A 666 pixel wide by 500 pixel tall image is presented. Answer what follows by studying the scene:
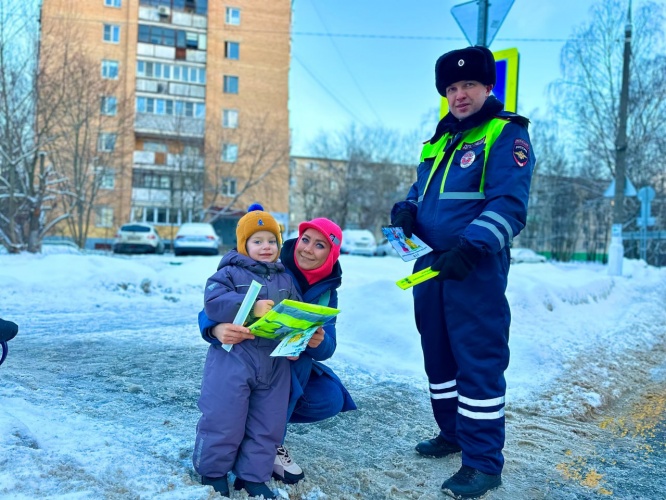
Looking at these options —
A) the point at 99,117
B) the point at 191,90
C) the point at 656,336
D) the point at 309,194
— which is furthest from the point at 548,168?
the point at 656,336

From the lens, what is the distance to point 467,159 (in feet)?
8.84

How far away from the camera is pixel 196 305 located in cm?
835

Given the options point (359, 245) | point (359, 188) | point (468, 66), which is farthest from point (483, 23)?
point (359, 188)

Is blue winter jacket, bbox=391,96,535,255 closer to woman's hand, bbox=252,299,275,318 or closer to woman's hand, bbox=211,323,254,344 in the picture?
woman's hand, bbox=252,299,275,318

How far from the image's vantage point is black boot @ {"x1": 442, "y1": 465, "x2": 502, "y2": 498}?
2412mm

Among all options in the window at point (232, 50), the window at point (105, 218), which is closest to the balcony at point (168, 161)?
the window at point (105, 218)

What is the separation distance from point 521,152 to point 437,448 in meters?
1.62

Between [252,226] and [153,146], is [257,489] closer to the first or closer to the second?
[252,226]

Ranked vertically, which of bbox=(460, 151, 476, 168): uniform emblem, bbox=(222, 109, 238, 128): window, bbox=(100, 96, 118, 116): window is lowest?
bbox=(460, 151, 476, 168): uniform emblem

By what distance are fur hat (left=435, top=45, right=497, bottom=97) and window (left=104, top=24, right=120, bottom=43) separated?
41.1m

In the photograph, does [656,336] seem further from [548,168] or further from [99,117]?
[548,168]

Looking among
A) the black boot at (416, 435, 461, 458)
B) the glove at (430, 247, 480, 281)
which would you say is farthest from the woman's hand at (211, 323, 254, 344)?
the black boot at (416, 435, 461, 458)

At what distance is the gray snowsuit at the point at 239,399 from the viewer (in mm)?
2232

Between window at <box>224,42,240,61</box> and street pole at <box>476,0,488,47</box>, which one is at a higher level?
window at <box>224,42,240,61</box>
